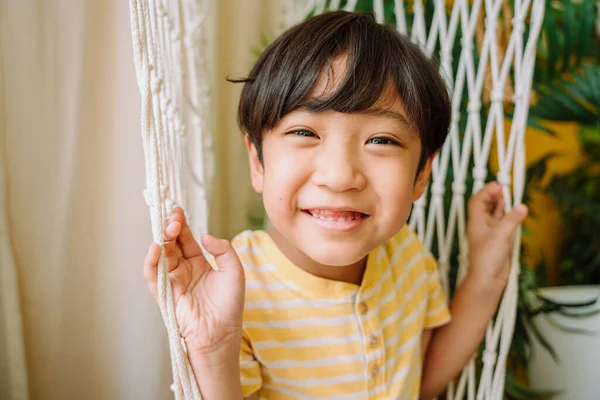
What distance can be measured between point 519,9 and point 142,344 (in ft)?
2.57

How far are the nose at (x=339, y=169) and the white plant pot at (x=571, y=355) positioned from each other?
57 centimetres

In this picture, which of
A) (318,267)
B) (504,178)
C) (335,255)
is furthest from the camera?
(504,178)

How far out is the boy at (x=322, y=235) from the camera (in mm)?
627

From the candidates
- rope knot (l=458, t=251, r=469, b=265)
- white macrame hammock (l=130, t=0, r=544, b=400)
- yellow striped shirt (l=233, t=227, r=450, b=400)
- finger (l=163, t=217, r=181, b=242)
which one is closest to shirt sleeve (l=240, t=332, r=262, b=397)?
yellow striped shirt (l=233, t=227, r=450, b=400)

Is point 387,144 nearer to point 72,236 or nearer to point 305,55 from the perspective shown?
point 305,55

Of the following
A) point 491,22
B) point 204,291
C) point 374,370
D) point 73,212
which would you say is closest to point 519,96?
point 491,22

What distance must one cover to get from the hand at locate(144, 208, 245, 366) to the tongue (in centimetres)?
11

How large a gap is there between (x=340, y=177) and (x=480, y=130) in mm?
426

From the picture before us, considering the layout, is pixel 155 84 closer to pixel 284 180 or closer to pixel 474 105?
pixel 284 180

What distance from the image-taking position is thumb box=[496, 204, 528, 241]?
87cm

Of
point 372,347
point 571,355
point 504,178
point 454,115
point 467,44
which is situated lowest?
point 571,355

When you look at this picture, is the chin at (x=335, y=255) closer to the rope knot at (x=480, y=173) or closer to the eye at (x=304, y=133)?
the eye at (x=304, y=133)

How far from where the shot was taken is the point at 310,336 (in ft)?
2.47

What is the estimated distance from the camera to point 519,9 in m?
0.86
